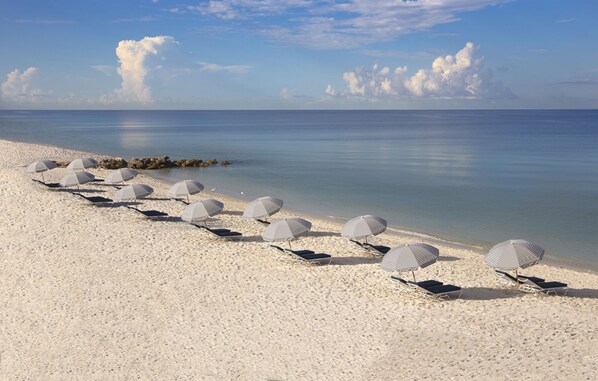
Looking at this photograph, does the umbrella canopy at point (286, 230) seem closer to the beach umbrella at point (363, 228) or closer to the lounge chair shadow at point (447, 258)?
the beach umbrella at point (363, 228)

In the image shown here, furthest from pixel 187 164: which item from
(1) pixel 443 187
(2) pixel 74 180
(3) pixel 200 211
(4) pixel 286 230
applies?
(4) pixel 286 230

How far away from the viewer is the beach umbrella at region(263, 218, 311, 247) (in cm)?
1936

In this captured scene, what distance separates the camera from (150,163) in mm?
49875

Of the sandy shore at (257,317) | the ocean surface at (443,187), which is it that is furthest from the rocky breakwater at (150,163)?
the sandy shore at (257,317)

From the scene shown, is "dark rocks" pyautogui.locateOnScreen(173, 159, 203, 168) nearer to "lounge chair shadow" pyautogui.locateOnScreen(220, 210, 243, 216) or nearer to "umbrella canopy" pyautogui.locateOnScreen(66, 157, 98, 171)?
"umbrella canopy" pyautogui.locateOnScreen(66, 157, 98, 171)

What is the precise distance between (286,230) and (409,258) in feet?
17.1

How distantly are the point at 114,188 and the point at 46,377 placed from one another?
907 inches

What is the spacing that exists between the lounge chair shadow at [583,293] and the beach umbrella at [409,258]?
4.44 m

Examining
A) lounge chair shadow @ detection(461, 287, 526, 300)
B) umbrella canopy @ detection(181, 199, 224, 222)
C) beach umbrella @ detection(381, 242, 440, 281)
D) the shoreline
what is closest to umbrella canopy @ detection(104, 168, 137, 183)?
the shoreline

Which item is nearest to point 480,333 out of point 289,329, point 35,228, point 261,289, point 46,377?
point 289,329

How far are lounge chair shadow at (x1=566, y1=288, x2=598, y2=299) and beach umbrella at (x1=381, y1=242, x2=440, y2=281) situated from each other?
444cm

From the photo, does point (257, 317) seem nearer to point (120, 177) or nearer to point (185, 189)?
point (185, 189)

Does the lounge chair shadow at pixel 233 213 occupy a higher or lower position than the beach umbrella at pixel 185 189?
lower

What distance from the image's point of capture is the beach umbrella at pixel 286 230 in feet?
63.5
